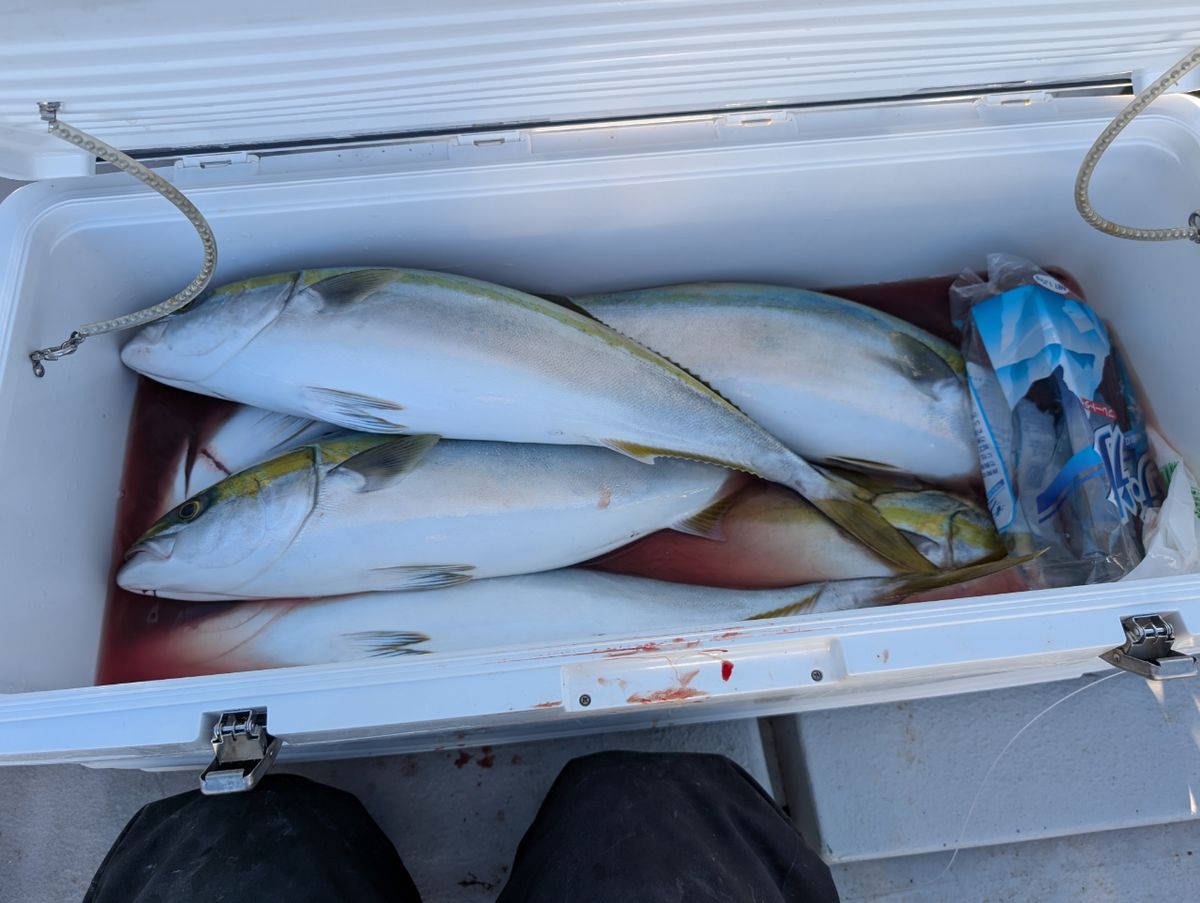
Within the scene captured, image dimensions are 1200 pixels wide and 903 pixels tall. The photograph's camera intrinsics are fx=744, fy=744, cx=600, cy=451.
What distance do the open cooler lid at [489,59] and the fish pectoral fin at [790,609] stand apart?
27.5 inches

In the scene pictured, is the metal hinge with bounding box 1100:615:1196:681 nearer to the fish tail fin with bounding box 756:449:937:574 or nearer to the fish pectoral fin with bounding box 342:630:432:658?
the fish tail fin with bounding box 756:449:937:574

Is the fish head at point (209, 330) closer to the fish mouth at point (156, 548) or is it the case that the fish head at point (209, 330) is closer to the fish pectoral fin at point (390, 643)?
the fish mouth at point (156, 548)

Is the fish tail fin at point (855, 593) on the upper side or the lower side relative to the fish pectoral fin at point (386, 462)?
lower

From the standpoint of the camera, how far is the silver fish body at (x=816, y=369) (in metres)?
1.17

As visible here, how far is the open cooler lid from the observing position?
739mm

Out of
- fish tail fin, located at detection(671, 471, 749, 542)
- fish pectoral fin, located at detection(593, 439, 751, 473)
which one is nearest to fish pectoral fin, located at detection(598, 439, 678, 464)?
fish pectoral fin, located at detection(593, 439, 751, 473)

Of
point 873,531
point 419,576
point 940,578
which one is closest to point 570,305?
point 419,576

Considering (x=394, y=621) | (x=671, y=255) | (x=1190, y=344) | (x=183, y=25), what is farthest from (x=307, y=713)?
(x=1190, y=344)

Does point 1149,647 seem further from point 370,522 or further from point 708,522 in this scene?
point 370,522

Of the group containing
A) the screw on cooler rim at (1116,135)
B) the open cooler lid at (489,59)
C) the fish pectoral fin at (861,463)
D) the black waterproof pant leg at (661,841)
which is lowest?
the black waterproof pant leg at (661,841)

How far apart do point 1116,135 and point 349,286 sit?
1020 mm

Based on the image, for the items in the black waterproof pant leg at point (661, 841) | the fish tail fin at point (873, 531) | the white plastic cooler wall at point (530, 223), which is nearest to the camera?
the black waterproof pant leg at point (661, 841)

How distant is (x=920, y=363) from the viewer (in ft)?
3.92

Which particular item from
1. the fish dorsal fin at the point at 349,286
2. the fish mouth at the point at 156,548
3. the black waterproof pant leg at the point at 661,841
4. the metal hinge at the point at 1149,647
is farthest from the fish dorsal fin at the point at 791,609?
the fish mouth at the point at 156,548
